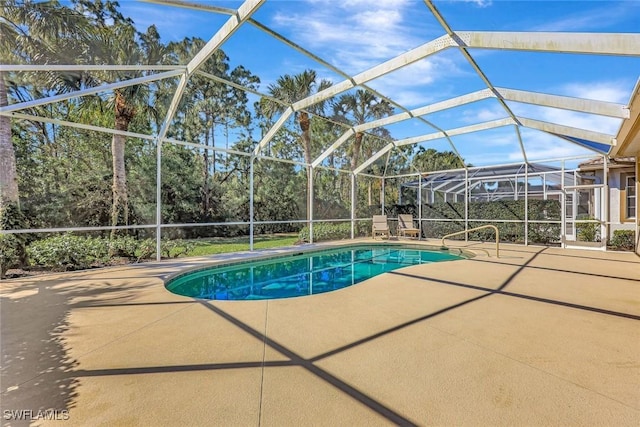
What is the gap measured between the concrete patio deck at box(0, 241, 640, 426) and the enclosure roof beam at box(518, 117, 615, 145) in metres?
5.04

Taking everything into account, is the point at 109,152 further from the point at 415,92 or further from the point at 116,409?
the point at 116,409

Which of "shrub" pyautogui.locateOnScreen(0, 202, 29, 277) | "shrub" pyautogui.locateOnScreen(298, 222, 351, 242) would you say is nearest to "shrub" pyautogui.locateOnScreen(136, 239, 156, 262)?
"shrub" pyautogui.locateOnScreen(0, 202, 29, 277)

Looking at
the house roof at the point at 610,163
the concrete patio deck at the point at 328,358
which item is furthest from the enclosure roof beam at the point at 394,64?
the house roof at the point at 610,163

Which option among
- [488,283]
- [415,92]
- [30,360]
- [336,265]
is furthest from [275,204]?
[30,360]

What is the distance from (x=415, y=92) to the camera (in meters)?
8.02

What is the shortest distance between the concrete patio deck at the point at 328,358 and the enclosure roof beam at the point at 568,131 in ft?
16.5

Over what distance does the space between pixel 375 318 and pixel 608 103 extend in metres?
6.00

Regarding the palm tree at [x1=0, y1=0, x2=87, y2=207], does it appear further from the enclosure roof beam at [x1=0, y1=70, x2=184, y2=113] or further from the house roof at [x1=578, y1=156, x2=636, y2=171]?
the house roof at [x1=578, y1=156, x2=636, y2=171]

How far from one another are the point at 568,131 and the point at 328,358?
9470mm

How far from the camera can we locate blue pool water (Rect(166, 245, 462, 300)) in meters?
5.93

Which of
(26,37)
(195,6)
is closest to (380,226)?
(195,6)

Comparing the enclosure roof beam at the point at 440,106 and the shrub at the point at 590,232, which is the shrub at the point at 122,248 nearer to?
the enclosure roof beam at the point at 440,106

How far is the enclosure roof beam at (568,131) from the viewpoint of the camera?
25.1 ft

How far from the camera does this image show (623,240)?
9.39 meters
